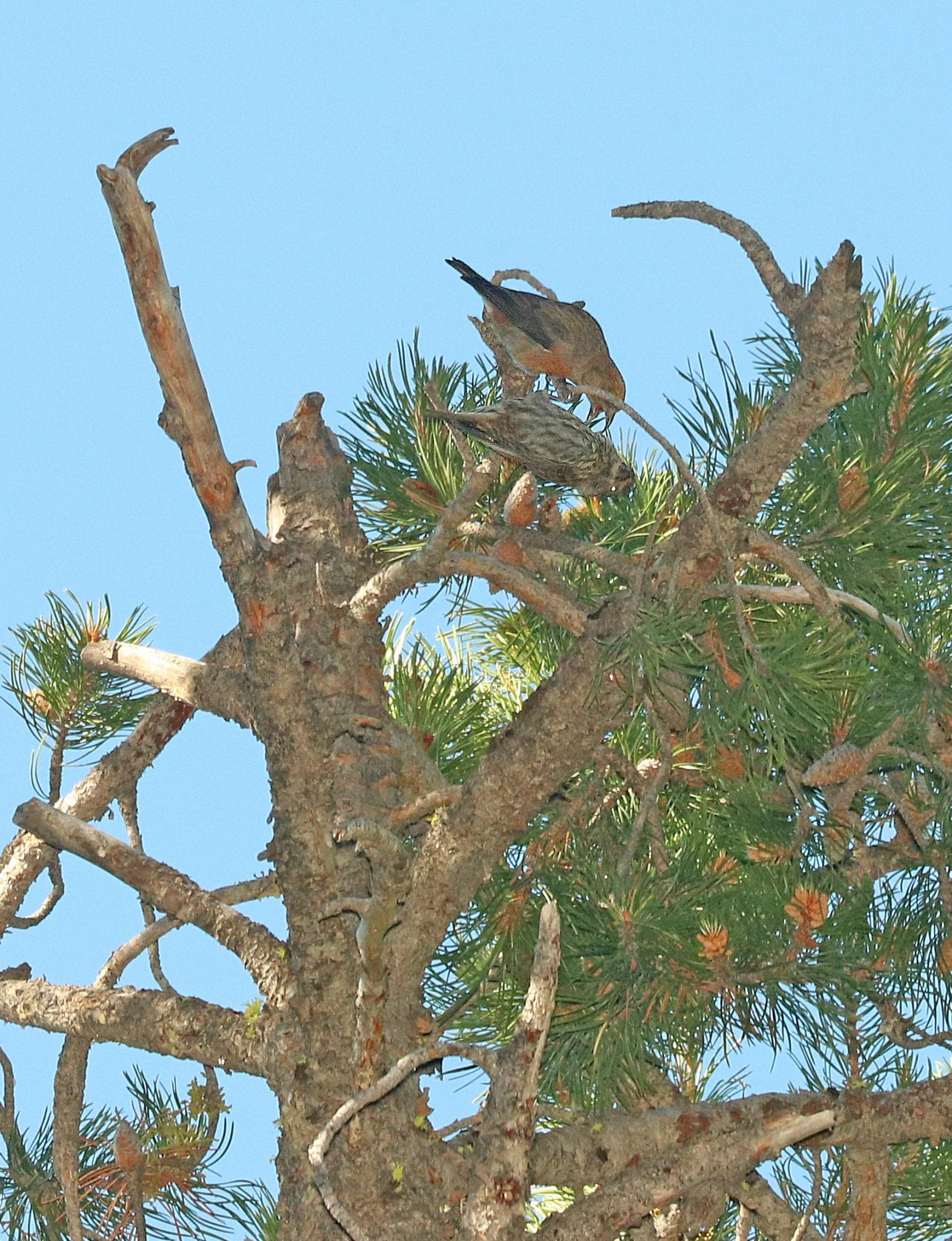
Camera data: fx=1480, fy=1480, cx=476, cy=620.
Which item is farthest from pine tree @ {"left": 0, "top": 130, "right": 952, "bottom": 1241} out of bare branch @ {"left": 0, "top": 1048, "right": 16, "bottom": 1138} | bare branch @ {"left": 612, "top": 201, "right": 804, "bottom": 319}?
bare branch @ {"left": 0, "top": 1048, "right": 16, "bottom": 1138}

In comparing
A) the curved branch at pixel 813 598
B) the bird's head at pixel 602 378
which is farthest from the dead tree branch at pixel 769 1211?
the bird's head at pixel 602 378

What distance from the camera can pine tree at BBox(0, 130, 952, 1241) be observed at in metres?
2.39

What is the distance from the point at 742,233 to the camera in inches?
91.2

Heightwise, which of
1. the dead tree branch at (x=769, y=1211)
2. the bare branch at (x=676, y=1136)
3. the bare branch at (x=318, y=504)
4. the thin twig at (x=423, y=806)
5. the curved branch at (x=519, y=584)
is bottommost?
the dead tree branch at (x=769, y=1211)

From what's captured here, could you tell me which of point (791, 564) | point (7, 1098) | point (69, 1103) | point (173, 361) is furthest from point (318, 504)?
point (7, 1098)

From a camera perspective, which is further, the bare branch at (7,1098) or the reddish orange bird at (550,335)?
the bare branch at (7,1098)

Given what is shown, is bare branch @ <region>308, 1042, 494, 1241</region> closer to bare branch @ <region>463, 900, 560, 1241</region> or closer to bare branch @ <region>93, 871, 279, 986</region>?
bare branch @ <region>463, 900, 560, 1241</region>

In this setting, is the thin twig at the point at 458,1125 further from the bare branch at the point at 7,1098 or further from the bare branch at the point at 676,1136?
the bare branch at the point at 7,1098

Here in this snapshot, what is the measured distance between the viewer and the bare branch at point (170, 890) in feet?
9.02

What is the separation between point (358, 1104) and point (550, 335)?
1.47 meters

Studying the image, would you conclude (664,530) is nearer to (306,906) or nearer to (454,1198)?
(306,906)

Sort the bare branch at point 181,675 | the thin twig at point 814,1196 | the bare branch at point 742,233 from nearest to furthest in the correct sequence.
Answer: the bare branch at point 742,233, the thin twig at point 814,1196, the bare branch at point 181,675

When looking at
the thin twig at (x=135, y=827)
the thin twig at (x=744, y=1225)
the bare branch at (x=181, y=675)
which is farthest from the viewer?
the thin twig at (x=135, y=827)

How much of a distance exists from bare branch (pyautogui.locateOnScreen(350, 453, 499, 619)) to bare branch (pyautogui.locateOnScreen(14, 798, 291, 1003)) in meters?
0.62
